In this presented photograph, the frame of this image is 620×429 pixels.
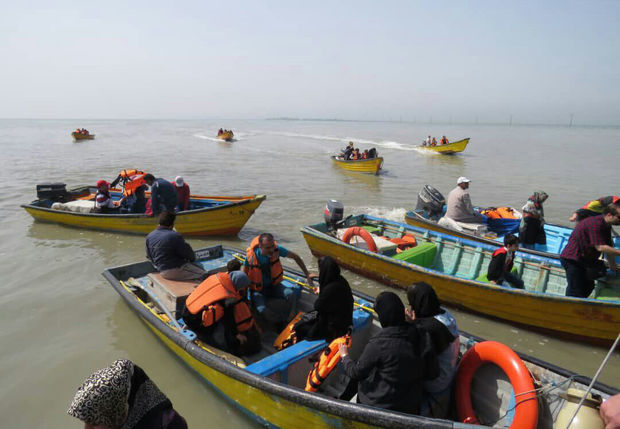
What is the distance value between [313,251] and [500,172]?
932 inches

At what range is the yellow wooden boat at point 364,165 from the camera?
2464 cm

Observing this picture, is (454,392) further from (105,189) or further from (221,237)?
(105,189)

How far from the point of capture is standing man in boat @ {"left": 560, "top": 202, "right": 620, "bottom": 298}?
5.42 m

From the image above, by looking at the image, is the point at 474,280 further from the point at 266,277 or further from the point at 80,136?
the point at 80,136

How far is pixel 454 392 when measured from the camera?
3.83m

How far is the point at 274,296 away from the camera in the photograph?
5.79m

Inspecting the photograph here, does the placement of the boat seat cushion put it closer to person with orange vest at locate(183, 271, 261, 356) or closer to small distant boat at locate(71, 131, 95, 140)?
person with orange vest at locate(183, 271, 261, 356)

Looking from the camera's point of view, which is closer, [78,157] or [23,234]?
[23,234]

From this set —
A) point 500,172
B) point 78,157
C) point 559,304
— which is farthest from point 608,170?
point 78,157

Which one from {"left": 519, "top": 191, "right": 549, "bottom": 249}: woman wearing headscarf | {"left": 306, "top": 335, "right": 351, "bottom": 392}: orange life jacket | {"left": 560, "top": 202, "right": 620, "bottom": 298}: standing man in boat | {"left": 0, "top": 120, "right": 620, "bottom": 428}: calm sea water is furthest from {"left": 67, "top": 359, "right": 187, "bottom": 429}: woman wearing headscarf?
{"left": 519, "top": 191, "right": 549, "bottom": 249}: woman wearing headscarf

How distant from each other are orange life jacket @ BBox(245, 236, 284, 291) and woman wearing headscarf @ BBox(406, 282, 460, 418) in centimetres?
243

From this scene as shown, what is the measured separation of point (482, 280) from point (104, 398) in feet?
24.1

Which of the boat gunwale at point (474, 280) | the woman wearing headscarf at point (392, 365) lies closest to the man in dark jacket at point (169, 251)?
the boat gunwale at point (474, 280)

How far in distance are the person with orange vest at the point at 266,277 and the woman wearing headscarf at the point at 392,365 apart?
2544 millimetres
